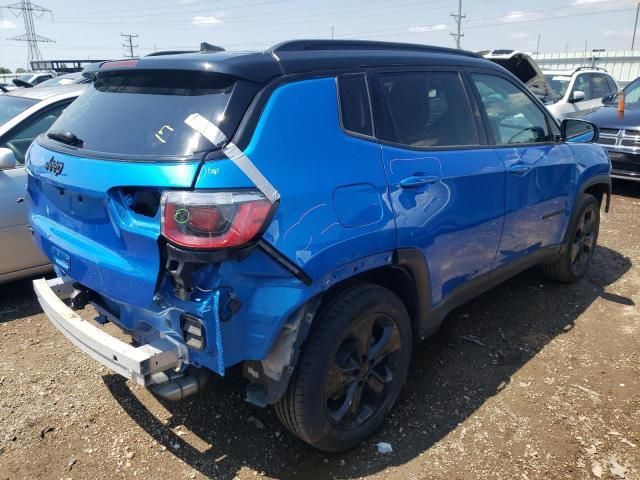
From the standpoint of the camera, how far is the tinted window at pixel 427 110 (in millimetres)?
2775

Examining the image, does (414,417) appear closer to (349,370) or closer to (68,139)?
(349,370)

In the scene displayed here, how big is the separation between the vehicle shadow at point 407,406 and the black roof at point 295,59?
185 cm

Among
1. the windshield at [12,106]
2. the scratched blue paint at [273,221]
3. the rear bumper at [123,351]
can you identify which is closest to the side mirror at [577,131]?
the scratched blue paint at [273,221]

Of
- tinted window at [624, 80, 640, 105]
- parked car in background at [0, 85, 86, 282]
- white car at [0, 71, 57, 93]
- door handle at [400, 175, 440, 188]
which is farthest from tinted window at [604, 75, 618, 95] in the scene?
white car at [0, 71, 57, 93]

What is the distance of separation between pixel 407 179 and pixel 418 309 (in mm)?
768

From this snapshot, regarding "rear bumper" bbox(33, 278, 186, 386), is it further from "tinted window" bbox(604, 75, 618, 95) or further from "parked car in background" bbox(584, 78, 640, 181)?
"tinted window" bbox(604, 75, 618, 95)

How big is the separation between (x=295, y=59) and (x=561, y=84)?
10.4 meters

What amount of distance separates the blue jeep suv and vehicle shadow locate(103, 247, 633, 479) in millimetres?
197

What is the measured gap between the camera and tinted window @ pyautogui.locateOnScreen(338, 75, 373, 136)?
2.50 m

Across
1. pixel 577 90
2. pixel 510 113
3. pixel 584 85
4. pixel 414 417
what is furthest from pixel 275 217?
pixel 584 85

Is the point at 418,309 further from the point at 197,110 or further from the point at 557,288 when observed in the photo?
the point at 557,288

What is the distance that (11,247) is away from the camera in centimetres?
413

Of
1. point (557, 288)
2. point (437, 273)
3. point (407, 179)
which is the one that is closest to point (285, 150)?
point (407, 179)

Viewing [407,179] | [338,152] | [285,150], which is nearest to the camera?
[285,150]
